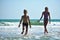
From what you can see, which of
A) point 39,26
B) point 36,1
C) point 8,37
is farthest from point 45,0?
point 8,37

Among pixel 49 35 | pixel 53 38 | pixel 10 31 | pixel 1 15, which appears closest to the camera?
pixel 53 38

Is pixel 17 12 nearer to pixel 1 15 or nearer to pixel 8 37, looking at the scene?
pixel 1 15

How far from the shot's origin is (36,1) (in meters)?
2.37

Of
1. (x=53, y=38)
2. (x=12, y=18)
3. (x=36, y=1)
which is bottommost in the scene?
(x=53, y=38)

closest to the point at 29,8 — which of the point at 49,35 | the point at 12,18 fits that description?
the point at 12,18

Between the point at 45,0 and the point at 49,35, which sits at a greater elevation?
the point at 45,0

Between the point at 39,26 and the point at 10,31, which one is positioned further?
the point at 39,26

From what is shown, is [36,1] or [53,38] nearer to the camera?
[53,38]

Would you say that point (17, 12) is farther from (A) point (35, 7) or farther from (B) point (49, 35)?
(B) point (49, 35)

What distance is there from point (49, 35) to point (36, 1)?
0.53 m

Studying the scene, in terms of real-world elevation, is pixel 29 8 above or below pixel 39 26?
above

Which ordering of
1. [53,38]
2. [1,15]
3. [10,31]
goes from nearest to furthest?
[53,38]
[10,31]
[1,15]

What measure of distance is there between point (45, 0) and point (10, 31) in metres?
0.60

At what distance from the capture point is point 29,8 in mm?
2361
